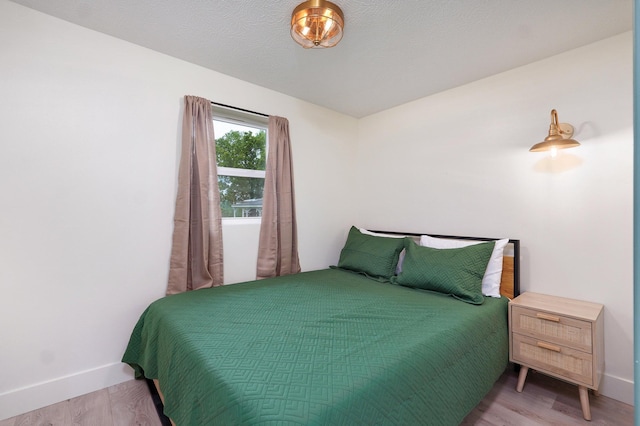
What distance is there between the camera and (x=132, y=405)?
1786 millimetres

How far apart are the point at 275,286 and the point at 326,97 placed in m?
1.97

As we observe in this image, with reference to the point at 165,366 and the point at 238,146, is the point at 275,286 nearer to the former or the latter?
the point at 165,366

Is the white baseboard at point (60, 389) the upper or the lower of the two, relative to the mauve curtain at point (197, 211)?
lower

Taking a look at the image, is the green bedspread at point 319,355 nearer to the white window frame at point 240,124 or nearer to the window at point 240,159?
the white window frame at point 240,124

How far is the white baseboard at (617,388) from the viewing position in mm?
1804

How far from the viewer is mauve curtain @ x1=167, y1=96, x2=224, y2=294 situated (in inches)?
87.0

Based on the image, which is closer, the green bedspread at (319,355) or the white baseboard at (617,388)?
the green bedspread at (319,355)

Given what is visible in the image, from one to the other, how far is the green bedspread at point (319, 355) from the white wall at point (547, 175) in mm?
651

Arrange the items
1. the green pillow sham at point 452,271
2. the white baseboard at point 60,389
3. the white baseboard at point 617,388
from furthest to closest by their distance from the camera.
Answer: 1. the green pillow sham at point 452,271
2. the white baseboard at point 617,388
3. the white baseboard at point 60,389

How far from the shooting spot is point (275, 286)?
7.72 feet

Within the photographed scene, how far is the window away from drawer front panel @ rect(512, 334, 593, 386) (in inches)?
91.5

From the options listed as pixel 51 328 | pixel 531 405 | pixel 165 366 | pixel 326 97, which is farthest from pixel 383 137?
pixel 51 328

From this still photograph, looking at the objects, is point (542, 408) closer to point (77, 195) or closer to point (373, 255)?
point (373, 255)

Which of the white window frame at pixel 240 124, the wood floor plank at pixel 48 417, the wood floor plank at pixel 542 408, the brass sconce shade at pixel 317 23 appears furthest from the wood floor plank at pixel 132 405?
the brass sconce shade at pixel 317 23
